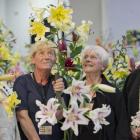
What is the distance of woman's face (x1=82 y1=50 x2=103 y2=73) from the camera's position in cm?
243

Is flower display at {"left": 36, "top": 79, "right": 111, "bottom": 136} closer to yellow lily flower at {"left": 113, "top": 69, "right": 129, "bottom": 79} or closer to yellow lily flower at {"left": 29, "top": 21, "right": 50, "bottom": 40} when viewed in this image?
yellow lily flower at {"left": 29, "top": 21, "right": 50, "bottom": 40}

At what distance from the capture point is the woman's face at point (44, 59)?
2.34 meters

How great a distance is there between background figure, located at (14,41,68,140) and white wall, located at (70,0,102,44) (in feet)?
8.85

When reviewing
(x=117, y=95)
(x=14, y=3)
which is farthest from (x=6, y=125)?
(x=14, y=3)

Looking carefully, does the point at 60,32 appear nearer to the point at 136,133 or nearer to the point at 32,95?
the point at 32,95

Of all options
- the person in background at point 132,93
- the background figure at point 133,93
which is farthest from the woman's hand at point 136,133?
the background figure at point 133,93

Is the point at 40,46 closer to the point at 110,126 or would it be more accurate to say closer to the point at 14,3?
the point at 110,126

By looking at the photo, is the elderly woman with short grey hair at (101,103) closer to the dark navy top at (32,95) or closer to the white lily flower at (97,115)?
the dark navy top at (32,95)

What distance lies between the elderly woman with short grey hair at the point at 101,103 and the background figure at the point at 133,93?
151 mm

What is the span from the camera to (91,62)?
2.44 metres

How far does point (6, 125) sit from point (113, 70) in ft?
4.26

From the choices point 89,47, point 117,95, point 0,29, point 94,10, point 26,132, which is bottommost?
point 26,132

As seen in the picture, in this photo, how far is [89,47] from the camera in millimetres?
2504

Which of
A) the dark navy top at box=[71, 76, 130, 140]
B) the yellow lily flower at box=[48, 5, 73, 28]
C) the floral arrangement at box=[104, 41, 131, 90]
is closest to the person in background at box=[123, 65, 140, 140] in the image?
the dark navy top at box=[71, 76, 130, 140]
